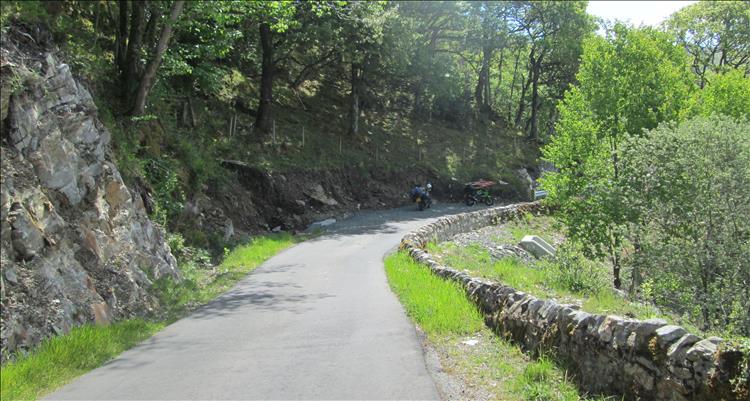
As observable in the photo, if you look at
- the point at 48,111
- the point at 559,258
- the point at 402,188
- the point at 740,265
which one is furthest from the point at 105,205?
the point at 402,188

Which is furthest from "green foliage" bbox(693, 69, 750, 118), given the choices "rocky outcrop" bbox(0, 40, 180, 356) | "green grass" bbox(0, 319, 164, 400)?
"green grass" bbox(0, 319, 164, 400)

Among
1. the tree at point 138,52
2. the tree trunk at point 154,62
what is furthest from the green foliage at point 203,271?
the tree at point 138,52

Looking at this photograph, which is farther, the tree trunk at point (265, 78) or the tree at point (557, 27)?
the tree at point (557, 27)

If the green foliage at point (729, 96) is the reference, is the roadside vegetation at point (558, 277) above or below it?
below

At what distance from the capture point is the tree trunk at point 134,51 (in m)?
16.6

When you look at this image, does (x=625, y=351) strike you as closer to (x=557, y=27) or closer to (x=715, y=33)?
(x=557, y=27)

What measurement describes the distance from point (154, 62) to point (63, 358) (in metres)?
10.8

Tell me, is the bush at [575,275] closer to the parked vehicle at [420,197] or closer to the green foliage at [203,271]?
the green foliage at [203,271]

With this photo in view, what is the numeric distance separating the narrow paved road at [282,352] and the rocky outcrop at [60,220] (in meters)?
1.09

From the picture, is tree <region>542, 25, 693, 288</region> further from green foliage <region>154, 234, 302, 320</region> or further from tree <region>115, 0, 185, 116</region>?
tree <region>115, 0, 185, 116</region>

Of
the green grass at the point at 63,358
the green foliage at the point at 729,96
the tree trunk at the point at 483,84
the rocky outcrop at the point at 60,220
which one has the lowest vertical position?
the green grass at the point at 63,358

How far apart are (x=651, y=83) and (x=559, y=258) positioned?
12597 millimetres

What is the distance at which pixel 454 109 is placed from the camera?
165 ft

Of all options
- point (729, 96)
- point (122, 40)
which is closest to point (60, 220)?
point (122, 40)
